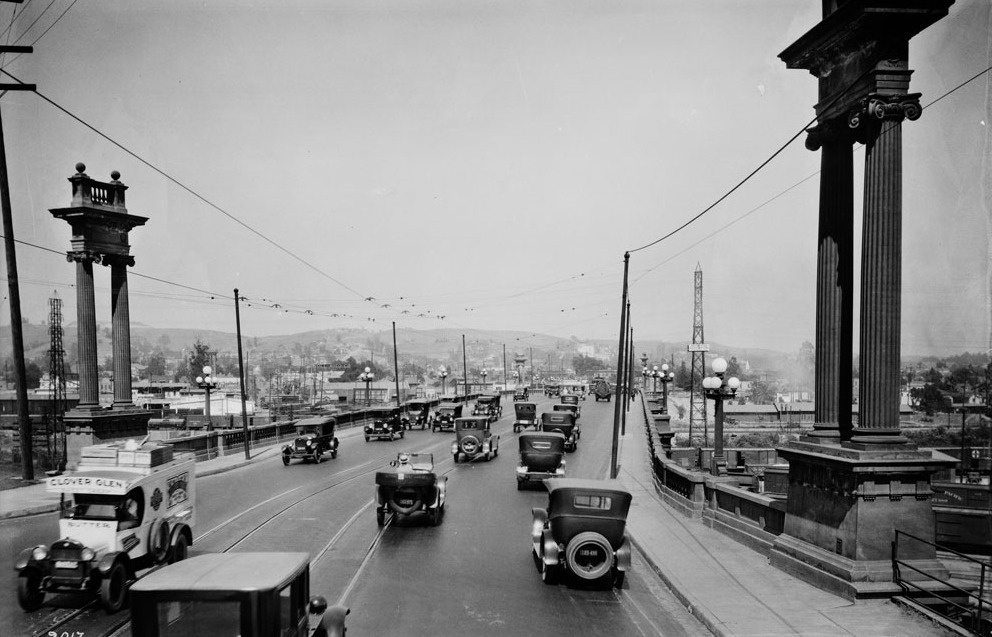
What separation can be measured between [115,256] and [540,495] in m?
18.1

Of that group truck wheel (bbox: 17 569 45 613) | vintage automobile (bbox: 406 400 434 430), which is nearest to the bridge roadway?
truck wheel (bbox: 17 569 45 613)

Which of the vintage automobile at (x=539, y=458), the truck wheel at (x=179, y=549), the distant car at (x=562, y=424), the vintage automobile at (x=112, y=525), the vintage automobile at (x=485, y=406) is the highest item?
the vintage automobile at (x=112, y=525)

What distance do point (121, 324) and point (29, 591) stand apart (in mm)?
18026

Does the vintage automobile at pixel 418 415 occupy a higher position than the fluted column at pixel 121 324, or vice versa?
the fluted column at pixel 121 324

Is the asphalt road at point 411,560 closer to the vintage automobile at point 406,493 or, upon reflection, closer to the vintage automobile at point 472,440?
the vintage automobile at point 406,493

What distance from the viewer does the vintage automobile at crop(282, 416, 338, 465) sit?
30031 mm

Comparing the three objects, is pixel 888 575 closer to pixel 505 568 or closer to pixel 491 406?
pixel 505 568

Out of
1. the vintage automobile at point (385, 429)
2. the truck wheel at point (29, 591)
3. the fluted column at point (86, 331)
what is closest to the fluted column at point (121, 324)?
the fluted column at point (86, 331)

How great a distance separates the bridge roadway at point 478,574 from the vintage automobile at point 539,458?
604 millimetres

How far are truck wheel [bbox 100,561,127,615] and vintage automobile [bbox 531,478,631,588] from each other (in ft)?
22.4

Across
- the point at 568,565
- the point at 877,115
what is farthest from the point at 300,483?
the point at 877,115

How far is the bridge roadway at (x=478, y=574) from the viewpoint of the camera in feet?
31.6

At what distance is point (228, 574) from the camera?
248 inches

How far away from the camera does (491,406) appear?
1988 inches
